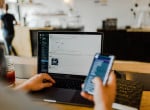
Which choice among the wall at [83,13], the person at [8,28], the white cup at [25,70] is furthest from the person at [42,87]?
the wall at [83,13]

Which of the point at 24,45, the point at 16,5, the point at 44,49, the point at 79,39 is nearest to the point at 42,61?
the point at 44,49

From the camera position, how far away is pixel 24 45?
5148mm

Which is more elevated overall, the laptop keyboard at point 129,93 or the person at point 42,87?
the person at point 42,87

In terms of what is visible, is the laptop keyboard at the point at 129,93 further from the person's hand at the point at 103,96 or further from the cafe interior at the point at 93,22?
the cafe interior at the point at 93,22

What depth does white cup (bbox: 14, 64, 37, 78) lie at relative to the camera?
4.62ft

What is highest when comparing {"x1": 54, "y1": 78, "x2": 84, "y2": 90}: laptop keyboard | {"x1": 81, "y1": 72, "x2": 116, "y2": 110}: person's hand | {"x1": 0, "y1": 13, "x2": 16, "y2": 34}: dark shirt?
{"x1": 0, "y1": 13, "x2": 16, "y2": 34}: dark shirt

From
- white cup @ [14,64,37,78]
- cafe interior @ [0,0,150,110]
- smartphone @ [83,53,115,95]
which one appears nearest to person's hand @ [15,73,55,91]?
white cup @ [14,64,37,78]

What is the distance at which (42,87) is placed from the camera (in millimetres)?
1179

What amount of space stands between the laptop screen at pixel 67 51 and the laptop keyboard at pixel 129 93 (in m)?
0.20

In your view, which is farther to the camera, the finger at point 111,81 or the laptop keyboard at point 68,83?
the laptop keyboard at point 68,83

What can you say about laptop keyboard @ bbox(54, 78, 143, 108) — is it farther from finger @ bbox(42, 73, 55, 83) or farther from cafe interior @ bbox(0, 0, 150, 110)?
cafe interior @ bbox(0, 0, 150, 110)

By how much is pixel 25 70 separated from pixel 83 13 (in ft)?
16.1

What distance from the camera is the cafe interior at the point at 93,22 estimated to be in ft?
15.3

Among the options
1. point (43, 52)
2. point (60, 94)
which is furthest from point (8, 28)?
point (60, 94)
